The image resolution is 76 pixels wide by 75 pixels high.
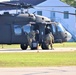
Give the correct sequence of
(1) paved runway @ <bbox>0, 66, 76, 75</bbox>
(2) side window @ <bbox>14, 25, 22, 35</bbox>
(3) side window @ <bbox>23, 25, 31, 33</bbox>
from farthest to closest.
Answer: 1. (2) side window @ <bbox>14, 25, 22, 35</bbox>
2. (3) side window @ <bbox>23, 25, 31, 33</bbox>
3. (1) paved runway @ <bbox>0, 66, 76, 75</bbox>

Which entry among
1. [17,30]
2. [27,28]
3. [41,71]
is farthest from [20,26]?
[41,71]

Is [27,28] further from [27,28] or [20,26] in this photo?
[20,26]

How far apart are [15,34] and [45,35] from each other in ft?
8.17

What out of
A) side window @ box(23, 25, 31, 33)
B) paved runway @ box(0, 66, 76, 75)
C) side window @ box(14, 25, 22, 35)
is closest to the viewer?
paved runway @ box(0, 66, 76, 75)

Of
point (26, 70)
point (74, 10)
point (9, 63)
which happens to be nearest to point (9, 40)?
point (9, 63)

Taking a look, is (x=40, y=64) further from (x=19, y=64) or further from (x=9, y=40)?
(x=9, y=40)

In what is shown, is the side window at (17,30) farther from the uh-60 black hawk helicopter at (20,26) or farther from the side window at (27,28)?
the side window at (27,28)

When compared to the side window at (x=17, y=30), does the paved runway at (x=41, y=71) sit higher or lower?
higher

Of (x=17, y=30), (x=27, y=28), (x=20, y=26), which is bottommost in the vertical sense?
(x=17, y=30)

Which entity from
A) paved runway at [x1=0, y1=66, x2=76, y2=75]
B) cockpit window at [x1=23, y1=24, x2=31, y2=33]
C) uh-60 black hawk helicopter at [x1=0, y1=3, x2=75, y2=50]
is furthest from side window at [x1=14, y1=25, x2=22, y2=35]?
paved runway at [x1=0, y1=66, x2=76, y2=75]

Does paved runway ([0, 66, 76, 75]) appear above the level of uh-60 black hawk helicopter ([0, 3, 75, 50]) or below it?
above

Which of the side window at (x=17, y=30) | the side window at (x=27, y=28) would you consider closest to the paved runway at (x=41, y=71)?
the side window at (x=27, y=28)

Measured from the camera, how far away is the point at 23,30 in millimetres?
33406

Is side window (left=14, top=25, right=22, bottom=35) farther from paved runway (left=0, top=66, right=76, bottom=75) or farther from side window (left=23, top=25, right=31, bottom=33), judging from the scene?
A: paved runway (left=0, top=66, right=76, bottom=75)
